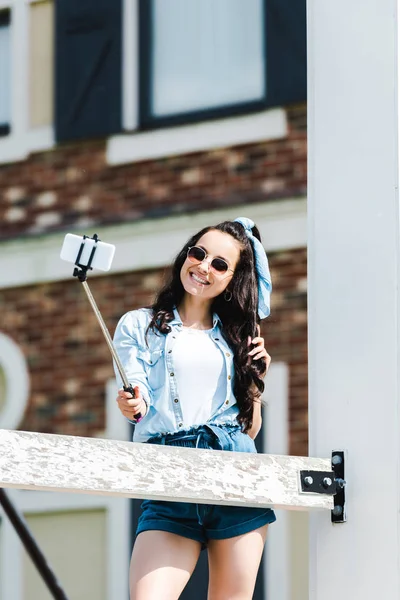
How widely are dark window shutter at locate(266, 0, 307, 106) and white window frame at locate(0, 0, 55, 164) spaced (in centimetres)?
145

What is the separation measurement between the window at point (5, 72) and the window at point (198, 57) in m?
0.92

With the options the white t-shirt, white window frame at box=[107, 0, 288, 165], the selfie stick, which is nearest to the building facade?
white window frame at box=[107, 0, 288, 165]

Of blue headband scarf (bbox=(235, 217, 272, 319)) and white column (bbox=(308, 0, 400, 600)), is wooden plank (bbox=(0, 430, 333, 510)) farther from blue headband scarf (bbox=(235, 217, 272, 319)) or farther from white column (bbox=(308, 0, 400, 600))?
blue headband scarf (bbox=(235, 217, 272, 319))

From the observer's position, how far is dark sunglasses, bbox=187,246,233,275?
439 centimetres

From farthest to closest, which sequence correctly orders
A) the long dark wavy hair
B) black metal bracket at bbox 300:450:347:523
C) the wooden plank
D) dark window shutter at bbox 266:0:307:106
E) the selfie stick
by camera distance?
dark window shutter at bbox 266:0:307:106 < the long dark wavy hair < black metal bracket at bbox 300:450:347:523 < the selfie stick < the wooden plank

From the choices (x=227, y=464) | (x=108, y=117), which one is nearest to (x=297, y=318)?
(x=108, y=117)

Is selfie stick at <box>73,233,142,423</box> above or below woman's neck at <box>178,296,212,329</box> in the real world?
above

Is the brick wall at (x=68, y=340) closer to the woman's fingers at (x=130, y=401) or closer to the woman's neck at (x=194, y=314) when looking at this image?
the woman's neck at (x=194, y=314)

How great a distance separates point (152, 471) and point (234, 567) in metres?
0.54

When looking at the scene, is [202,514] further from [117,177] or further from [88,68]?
[88,68]

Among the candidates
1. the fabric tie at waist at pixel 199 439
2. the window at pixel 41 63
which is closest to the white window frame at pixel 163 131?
the window at pixel 41 63

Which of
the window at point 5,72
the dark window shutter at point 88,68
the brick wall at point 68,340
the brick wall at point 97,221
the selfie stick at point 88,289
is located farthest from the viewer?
the window at point 5,72

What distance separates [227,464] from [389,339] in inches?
21.6

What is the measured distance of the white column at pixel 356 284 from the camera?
4180mm
